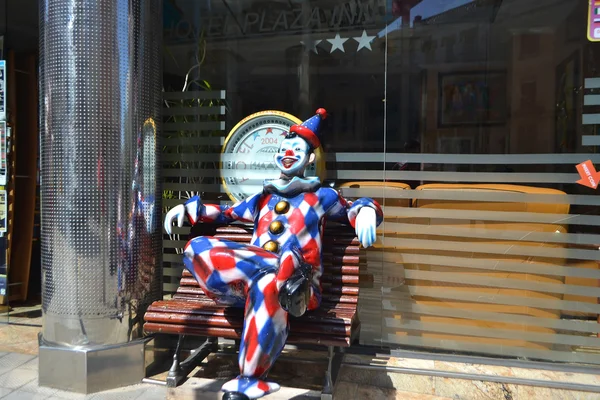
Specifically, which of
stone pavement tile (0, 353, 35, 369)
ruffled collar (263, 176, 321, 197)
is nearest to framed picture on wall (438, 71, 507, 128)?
ruffled collar (263, 176, 321, 197)

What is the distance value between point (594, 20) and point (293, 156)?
2458mm

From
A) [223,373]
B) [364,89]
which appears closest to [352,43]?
[364,89]

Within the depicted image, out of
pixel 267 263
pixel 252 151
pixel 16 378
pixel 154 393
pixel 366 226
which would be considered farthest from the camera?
pixel 252 151

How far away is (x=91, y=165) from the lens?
3.12 meters

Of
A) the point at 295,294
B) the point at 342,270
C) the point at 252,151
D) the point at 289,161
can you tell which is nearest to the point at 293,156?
the point at 289,161

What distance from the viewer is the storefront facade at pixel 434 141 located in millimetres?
3422

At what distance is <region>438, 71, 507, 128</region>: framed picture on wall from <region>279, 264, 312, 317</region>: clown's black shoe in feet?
6.65

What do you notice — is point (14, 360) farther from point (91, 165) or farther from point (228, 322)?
point (228, 322)

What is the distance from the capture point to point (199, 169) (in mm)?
4133

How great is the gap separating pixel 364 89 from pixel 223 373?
8.30 ft

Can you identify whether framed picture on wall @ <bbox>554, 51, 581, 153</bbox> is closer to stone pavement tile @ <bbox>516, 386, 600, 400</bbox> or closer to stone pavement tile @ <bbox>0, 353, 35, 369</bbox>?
stone pavement tile @ <bbox>516, 386, 600, 400</bbox>

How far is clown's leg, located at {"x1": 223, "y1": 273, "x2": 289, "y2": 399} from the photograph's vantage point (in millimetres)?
2475

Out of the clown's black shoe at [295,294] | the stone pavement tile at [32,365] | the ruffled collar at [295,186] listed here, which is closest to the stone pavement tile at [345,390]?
the clown's black shoe at [295,294]

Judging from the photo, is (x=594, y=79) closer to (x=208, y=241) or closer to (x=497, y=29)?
(x=497, y=29)
